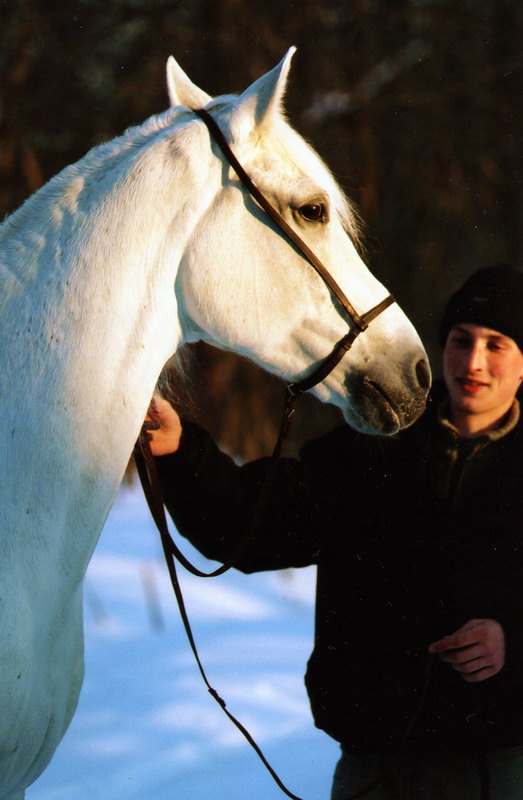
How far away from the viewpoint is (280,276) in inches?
58.1

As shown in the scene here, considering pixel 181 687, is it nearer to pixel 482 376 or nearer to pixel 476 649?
pixel 476 649

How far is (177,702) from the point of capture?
130 inches

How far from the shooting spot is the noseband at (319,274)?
144cm

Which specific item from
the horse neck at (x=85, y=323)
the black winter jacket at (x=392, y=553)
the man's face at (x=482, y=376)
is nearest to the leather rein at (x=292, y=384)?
the horse neck at (x=85, y=323)

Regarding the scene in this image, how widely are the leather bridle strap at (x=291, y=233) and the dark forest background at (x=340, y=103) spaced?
10.9 feet

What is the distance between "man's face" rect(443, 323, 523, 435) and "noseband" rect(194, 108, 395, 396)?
1.41 feet

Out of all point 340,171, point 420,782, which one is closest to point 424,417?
point 420,782

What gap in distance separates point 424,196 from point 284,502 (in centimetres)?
391

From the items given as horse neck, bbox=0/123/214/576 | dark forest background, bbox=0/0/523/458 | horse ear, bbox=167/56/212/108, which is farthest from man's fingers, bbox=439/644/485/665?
dark forest background, bbox=0/0/523/458

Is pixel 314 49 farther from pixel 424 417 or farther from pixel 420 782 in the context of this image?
pixel 420 782

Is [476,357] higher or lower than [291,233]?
lower

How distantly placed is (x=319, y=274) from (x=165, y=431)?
24.4 inches

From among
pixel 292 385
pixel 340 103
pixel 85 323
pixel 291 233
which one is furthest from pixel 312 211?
pixel 340 103

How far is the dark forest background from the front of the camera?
190 inches
